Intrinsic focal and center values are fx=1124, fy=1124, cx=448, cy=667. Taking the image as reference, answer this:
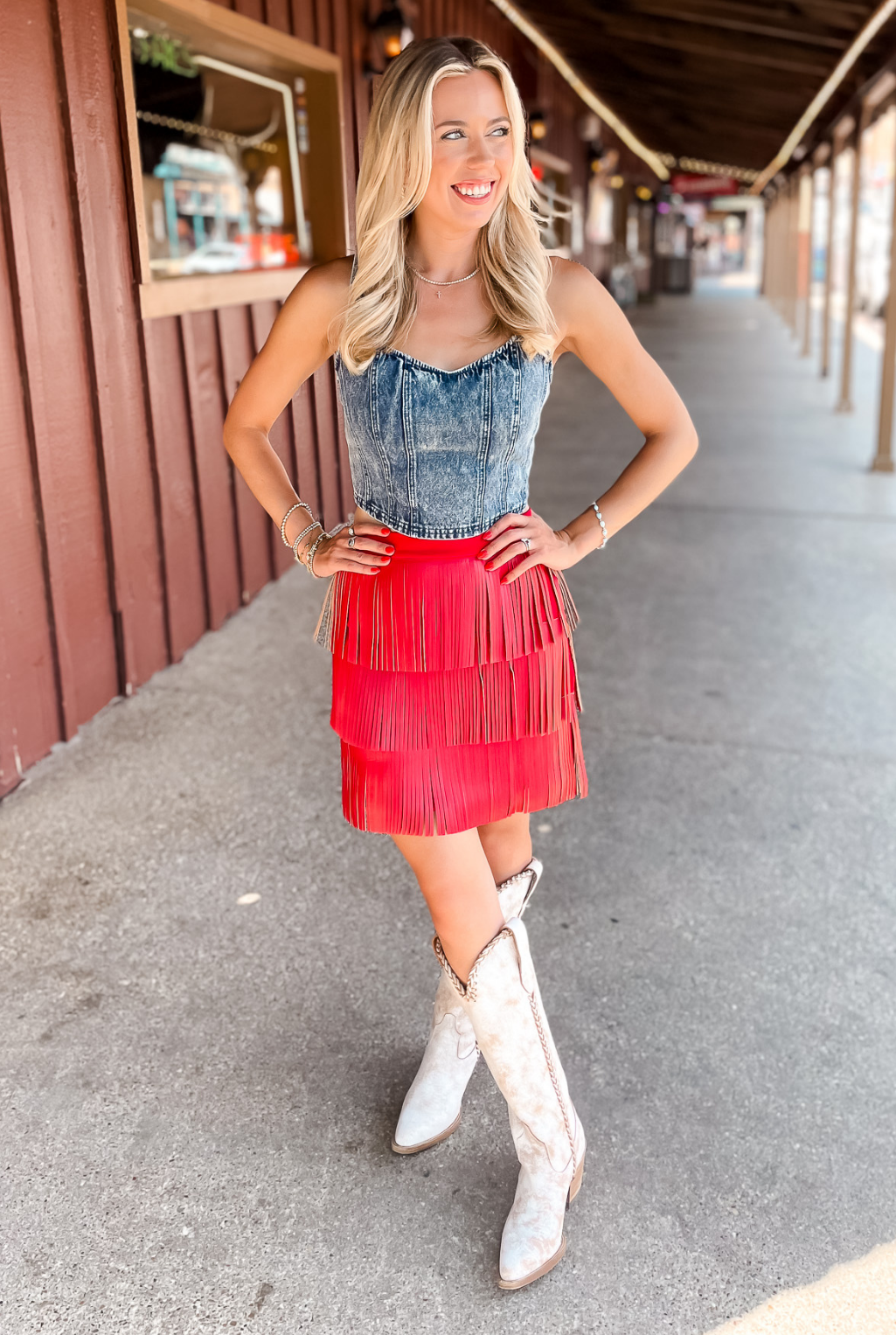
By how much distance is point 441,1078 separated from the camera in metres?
1.89

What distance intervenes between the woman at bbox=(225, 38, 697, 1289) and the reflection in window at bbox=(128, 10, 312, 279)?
9.52 feet

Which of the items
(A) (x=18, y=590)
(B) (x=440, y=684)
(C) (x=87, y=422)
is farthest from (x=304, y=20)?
(B) (x=440, y=684)

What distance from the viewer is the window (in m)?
4.14

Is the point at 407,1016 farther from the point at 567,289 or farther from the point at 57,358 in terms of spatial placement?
the point at 57,358

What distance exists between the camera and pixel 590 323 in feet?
5.50

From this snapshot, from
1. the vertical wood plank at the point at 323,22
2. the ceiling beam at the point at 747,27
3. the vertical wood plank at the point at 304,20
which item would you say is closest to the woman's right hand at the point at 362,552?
the vertical wood plank at the point at 304,20

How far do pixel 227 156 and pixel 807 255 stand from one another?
42.4 feet

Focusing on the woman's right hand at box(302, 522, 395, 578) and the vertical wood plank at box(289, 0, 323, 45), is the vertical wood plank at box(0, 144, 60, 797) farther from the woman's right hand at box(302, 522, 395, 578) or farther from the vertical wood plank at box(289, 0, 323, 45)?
the vertical wood plank at box(289, 0, 323, 45)

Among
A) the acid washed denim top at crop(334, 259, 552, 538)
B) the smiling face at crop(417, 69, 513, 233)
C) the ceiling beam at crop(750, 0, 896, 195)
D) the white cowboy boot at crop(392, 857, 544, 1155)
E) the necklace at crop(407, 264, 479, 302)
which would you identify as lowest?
the white cowboy boot at crop(392, 857, 544, 1155)

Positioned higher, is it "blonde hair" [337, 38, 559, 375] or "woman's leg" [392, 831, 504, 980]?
"blonde hair" [337, 38, 559, 375]

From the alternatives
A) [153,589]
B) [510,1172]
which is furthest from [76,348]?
[510,1172]

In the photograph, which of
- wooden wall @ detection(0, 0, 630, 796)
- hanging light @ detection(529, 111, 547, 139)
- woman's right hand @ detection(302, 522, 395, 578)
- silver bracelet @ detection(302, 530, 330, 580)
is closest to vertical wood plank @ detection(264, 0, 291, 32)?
wooden wall @ detection(0, 0, 630, 796)

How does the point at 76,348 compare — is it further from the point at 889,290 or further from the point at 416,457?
the point at 889,290

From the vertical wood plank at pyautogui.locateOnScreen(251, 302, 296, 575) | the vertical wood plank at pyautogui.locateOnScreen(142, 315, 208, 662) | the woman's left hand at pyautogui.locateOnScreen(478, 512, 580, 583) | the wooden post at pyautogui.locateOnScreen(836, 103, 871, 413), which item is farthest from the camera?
the wooden post at pyautogui.locateOnScreen(836, 103, 871, 413)
